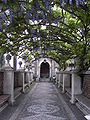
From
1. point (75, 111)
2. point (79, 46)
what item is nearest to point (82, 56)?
point (79, 46)

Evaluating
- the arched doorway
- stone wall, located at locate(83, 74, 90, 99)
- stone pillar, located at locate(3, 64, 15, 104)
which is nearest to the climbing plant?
stone wall, located at locate(83, 74, 90, 99)

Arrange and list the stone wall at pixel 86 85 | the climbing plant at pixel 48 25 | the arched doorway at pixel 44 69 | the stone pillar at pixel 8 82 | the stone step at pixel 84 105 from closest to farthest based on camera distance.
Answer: the climbing plant at pixel 48 25 → the stone step at pixel 84 105 → the stone wall at pixel 86 85 → the stone pillar at pixel 8 82 → the arched doorway at pixel 44 69

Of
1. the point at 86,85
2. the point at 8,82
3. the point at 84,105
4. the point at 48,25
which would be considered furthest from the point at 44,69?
the point at 84,105

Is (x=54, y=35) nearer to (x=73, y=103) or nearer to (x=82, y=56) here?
(x=82, y=56)

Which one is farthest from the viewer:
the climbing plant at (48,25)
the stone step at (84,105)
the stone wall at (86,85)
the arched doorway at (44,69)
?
the arched doorway at (44,69)

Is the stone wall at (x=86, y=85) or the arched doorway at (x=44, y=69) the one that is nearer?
the stone wall at (x=86, y=85)

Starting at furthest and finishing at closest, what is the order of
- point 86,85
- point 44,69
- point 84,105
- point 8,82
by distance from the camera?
point 44,69 → point 8,82 → point 86,85 → point 84,105

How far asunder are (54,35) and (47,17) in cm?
285

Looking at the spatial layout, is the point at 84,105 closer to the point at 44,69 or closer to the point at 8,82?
the point at 8,82

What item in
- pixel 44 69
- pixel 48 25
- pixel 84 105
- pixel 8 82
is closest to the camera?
pixel 84 105

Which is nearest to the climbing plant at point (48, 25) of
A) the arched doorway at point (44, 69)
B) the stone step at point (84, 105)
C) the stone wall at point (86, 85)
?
the stone wall at point (86, 85)

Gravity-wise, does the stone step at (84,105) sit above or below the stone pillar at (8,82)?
below

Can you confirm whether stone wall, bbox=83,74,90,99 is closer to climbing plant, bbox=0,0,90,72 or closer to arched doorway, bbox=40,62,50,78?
climbing plant, bbox=0,0,90,72

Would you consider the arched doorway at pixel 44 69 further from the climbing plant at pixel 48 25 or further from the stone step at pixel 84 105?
the stone step at pixel 84 105
